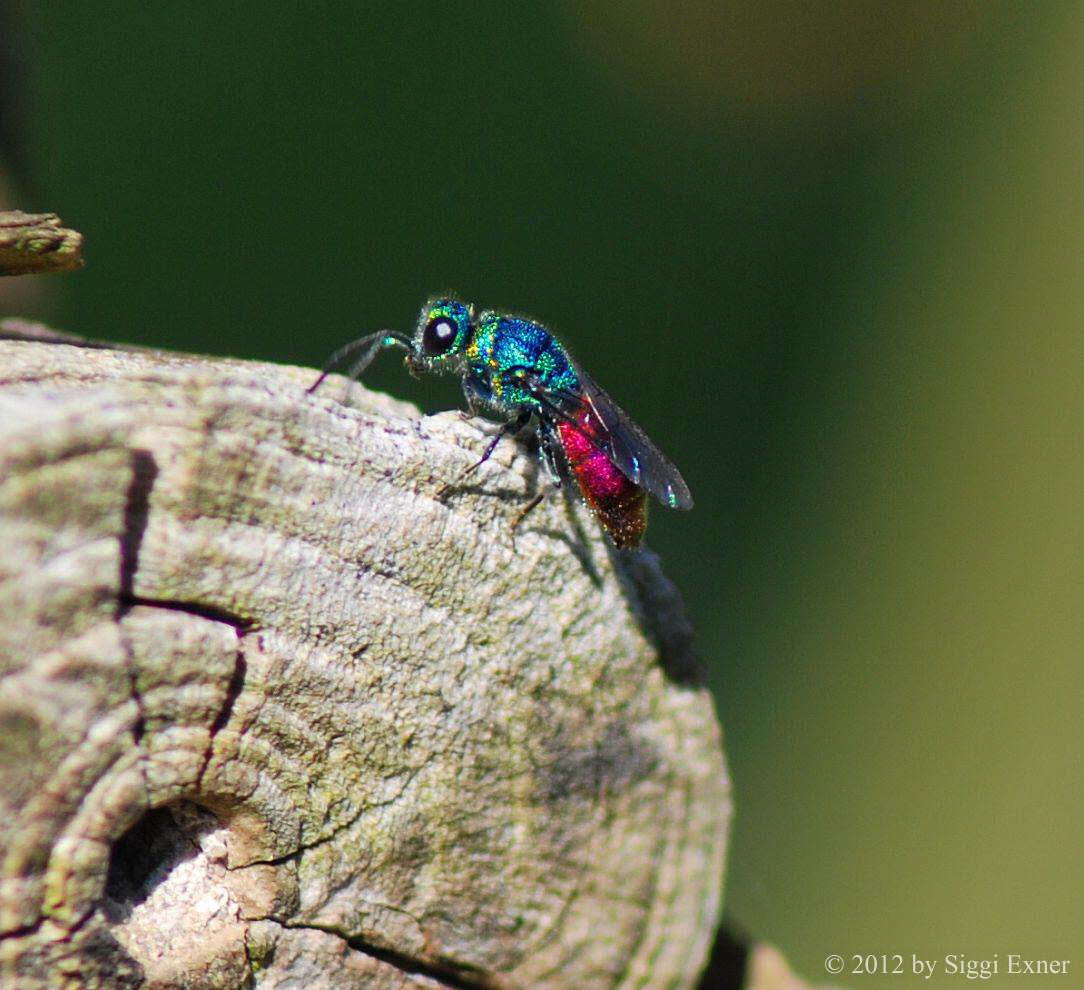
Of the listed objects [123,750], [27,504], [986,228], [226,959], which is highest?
[986,228]

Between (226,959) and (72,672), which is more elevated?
(72,672)

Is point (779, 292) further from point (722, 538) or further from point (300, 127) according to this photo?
point (300, 127)

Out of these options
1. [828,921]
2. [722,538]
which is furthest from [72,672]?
[722,538]

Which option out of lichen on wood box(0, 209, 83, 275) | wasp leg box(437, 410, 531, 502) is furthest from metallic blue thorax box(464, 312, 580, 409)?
lichen on wood box(0, 209, 83, 275)

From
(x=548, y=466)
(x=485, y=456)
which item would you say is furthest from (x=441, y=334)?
(x=485, y=456)

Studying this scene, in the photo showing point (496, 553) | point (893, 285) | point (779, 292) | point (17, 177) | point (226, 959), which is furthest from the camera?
point (779, 292)

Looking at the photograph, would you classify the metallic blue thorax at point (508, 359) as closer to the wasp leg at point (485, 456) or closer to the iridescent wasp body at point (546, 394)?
the iridescent wasp body at point (546, 394)

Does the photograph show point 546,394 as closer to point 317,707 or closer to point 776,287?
point 317,707

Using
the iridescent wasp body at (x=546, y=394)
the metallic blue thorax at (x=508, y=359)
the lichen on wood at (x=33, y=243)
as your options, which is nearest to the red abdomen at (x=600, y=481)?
the iridescent wasp body at (x=546, y=394)
